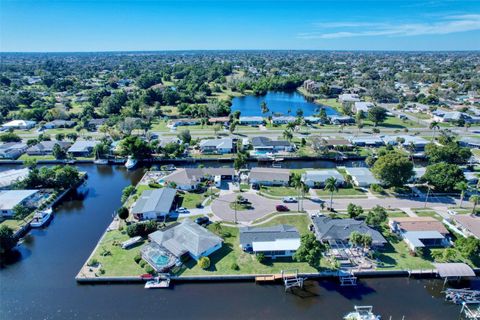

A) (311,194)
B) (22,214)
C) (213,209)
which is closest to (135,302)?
(213,209)

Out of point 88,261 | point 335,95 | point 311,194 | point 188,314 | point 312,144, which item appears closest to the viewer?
point 188,314

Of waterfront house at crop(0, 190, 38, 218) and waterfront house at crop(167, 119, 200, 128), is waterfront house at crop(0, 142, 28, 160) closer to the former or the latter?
waterfront house at crop(0, 190, 38, 218)

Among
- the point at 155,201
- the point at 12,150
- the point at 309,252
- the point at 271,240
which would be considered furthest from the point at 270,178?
the point at 12,150

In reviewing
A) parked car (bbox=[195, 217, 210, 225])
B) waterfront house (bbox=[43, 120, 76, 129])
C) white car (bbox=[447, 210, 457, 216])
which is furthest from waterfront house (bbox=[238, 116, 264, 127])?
white car (bbox=[447, 210, 457, 216])

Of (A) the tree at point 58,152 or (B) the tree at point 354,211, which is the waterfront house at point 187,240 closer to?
(B) the tree at point 354,211

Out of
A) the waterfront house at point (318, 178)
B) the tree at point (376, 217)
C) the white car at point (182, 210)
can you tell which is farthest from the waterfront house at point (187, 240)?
the waterfront house at point (318, 178)

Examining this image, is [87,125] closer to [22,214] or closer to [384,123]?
[22,214]
